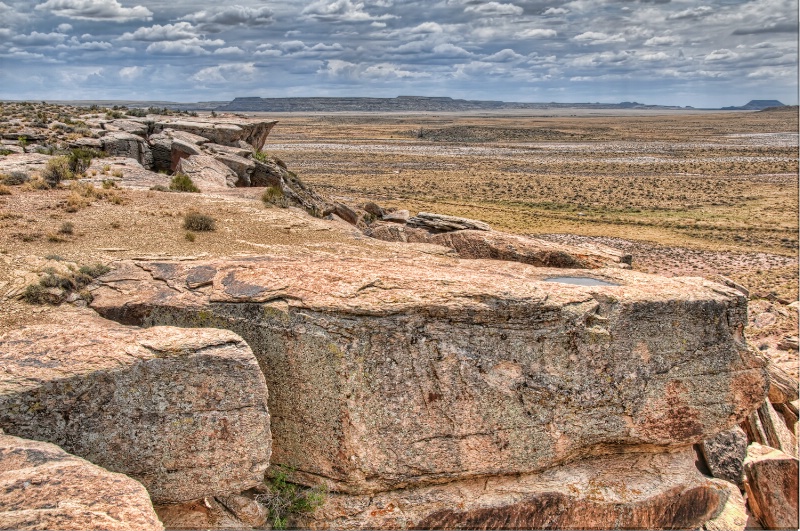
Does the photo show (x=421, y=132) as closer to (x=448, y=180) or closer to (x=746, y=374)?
(x=448, y=180)

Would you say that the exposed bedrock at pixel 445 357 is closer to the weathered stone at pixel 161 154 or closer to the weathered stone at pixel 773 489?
the weathered stone at pixel 773 489

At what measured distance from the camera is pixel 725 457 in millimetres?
16859

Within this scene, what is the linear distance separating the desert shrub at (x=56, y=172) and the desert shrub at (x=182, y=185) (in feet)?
12.7

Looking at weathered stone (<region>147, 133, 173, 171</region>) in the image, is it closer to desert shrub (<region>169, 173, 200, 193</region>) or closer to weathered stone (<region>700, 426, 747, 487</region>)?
desert shrub (<region>169, 173, 200, 193</region>)

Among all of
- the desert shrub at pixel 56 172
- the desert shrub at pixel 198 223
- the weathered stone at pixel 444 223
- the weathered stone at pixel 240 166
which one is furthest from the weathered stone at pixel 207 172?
the weathered stone at pixel 444 223

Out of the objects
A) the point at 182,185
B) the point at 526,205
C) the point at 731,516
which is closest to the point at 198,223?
the point at 182,185

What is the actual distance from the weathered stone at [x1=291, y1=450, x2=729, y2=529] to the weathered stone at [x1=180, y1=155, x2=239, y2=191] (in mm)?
16511

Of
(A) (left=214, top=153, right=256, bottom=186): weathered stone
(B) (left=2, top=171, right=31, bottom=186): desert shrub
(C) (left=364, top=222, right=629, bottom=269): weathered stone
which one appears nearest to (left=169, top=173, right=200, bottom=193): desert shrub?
(B) (left=2, top=171, right=31, bottom=186): desert shrub

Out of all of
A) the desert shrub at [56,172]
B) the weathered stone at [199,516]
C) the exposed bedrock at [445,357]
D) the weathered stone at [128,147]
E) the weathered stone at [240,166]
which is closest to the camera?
the weathered stone at [199,516]

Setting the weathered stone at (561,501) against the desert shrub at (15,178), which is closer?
the weathered stone at (561,501)

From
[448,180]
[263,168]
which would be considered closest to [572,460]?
[263,168]

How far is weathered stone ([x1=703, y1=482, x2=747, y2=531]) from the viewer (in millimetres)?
15727

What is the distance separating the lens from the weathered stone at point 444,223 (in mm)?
22812

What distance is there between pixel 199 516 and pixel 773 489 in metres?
14.7
